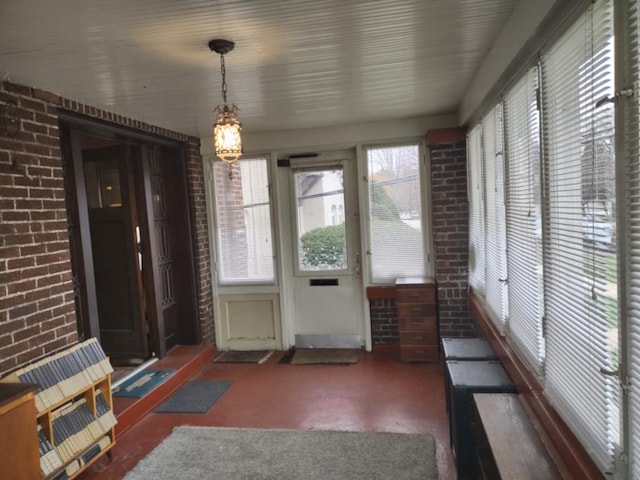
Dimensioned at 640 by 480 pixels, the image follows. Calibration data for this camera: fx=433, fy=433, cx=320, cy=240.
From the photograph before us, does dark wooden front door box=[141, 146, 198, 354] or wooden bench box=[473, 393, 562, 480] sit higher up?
dark wooden front door box=[141, 146, 198, 354]

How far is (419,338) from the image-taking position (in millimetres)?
4457

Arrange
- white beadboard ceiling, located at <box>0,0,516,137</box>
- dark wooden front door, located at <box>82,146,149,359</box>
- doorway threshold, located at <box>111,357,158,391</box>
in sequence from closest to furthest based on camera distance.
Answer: white beadboard ceiling, located at <box>0,0,516,137</box>
doorway threshold, located at <box>111,357,158,391</box>
dark wooden front door, located at <box>82,146,149,359</box>

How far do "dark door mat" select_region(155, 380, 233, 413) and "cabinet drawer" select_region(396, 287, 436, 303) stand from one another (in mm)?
1922

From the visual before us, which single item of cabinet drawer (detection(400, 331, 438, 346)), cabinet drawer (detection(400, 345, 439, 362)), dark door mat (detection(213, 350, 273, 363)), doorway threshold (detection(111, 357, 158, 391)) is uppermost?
cabinet drawer (detection(400, 331, 438, 346))

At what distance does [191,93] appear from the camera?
3.24 metres

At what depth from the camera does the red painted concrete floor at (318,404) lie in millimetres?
3133

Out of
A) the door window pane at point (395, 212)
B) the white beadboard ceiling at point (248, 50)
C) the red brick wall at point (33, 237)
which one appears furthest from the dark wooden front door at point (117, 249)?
the door window pane at point (395, 212)

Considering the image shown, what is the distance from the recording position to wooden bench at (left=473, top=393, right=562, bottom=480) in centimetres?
170

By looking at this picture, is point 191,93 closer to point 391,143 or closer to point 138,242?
point 138,242

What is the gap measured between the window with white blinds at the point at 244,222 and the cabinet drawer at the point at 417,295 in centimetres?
153

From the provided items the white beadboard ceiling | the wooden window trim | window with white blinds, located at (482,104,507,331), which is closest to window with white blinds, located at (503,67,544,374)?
the wooden window trim

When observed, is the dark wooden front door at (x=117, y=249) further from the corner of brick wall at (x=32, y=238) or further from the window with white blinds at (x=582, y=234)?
the window with white blinds at (x=582, y=234)

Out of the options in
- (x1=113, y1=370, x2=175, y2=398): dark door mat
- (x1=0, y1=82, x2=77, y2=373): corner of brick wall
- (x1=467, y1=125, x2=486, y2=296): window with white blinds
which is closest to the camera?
(x1=0, y1=82, x2=77, y2=373): corner of brick wall

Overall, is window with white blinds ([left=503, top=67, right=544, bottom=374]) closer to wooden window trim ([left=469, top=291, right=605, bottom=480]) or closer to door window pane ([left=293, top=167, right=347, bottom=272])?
wooden window trim ([left=469, top=291, right=605, bottom=480])
